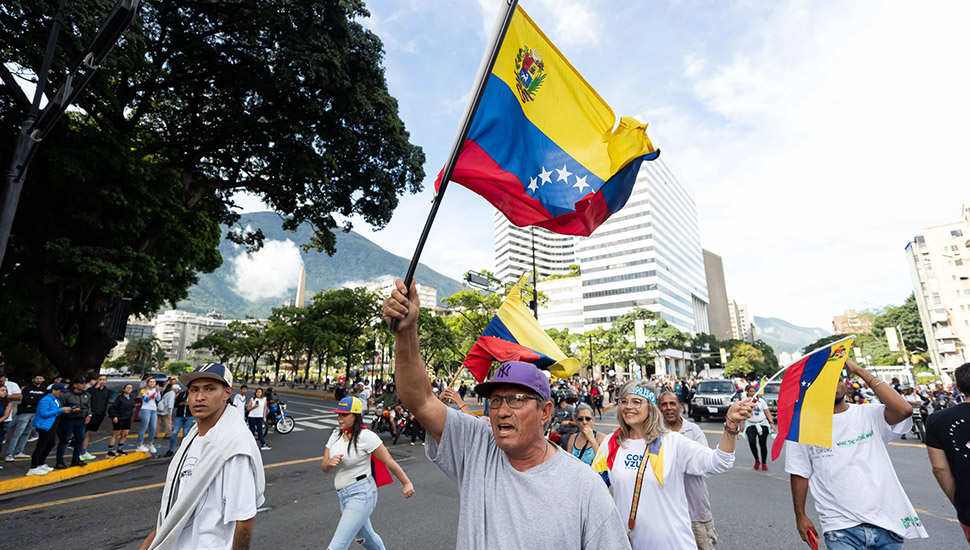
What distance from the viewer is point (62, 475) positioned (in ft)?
27.4

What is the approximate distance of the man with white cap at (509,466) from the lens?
1.67 metres

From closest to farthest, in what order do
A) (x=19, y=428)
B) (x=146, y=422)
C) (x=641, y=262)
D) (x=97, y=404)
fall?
1. (x=19, y=428)
2. (x=97, y=404)
3. (x=146, y=422)
4. (x=641, y=262)

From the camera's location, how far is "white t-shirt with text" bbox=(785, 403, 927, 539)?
302cm

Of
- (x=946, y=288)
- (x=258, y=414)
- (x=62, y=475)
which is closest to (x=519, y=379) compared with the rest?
(x=62, y=475)

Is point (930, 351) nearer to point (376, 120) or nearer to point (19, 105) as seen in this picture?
point (376, 120)

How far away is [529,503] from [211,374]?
7.28 feet

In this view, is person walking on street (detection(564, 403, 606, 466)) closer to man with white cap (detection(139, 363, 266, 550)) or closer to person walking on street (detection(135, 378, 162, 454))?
man with white cap (detection(139, 363, 266, 550))

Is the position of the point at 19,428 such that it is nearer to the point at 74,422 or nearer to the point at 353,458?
the point at 74,422

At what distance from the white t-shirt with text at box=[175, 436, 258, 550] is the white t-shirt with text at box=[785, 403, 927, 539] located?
11.9 ft

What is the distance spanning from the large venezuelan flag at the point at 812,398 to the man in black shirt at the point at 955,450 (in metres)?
0.80

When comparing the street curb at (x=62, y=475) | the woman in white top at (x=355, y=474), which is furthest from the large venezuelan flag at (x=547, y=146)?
the street curb at (x=62, y=475)

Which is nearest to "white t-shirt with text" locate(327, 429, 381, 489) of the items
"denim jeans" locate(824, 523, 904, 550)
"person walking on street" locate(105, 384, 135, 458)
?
"denim jeans" locate(824, 523, 904, 550)

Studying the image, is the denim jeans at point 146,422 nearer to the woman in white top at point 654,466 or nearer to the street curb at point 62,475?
the street curb at point 62,475

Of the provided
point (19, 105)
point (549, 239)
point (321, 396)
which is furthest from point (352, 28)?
point (549, 239)
